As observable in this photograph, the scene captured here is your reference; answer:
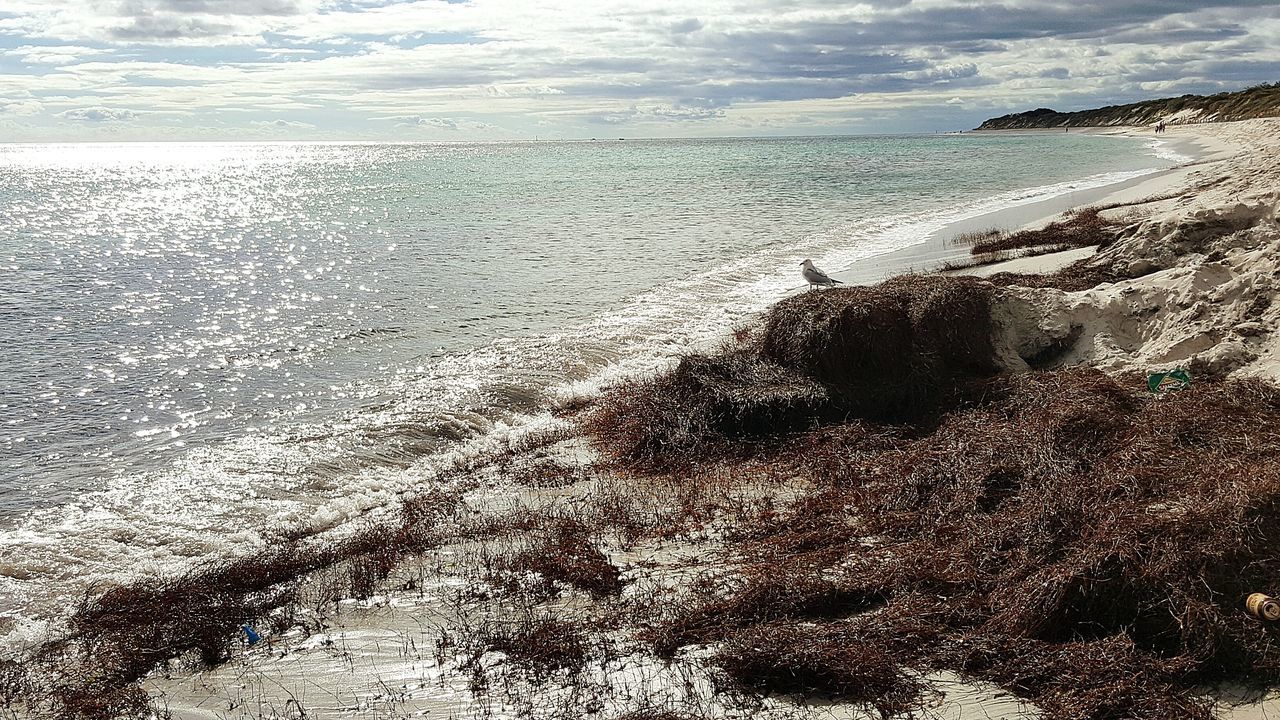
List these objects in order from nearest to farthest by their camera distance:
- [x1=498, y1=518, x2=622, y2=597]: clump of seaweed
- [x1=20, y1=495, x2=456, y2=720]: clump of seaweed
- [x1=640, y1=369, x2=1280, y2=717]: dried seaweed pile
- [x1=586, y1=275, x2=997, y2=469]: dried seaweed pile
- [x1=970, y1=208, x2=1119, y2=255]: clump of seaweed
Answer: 1. [x1=640, y1=369, x2=1280, y2=717]: dried seaweed pile
2. [x1=20, y1=495, x2=456, y2=720]: clump of seaweed
3. [x1=498, y1=518, x2=622, y2=597]: clump of seaweed
4. [x1=586, y1=275, x2=997, y2=469]: dried seaweed pile
5. [x1=970, y1=208, x2=1119, y2=255]: clump of seaweed

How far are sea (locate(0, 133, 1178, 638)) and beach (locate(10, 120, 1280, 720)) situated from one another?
1.42 metres

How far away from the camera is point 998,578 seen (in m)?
5.44

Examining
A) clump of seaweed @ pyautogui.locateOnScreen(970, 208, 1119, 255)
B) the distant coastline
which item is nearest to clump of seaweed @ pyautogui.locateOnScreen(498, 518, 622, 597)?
clump of seaweed @ pyautogui.locateOnScreen(970, 208, 1119, 255)

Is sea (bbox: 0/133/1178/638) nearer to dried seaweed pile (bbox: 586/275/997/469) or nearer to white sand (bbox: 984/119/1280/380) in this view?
dried seaweed pile (bbox: 586/275/997/469)

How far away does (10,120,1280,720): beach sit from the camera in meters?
4.91

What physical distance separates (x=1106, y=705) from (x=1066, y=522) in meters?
1.70

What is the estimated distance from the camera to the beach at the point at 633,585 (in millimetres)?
4914

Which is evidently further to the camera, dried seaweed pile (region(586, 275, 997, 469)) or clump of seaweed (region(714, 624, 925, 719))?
dried seaweed pile (region(586, 275, 997, 469))

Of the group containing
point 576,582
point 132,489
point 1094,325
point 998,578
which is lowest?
point 132,489

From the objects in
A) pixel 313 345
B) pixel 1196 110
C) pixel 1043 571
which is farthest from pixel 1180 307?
pixel 1196 110

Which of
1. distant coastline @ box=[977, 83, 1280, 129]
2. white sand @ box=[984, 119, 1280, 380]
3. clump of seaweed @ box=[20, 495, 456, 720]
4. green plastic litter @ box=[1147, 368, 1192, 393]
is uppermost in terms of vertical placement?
distant coastline @ box=[977, 83, 1280, 129]

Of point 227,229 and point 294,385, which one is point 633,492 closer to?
point 294,385

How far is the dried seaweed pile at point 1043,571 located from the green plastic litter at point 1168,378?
64 centimetres

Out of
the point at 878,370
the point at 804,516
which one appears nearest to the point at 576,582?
the point at 804,516
